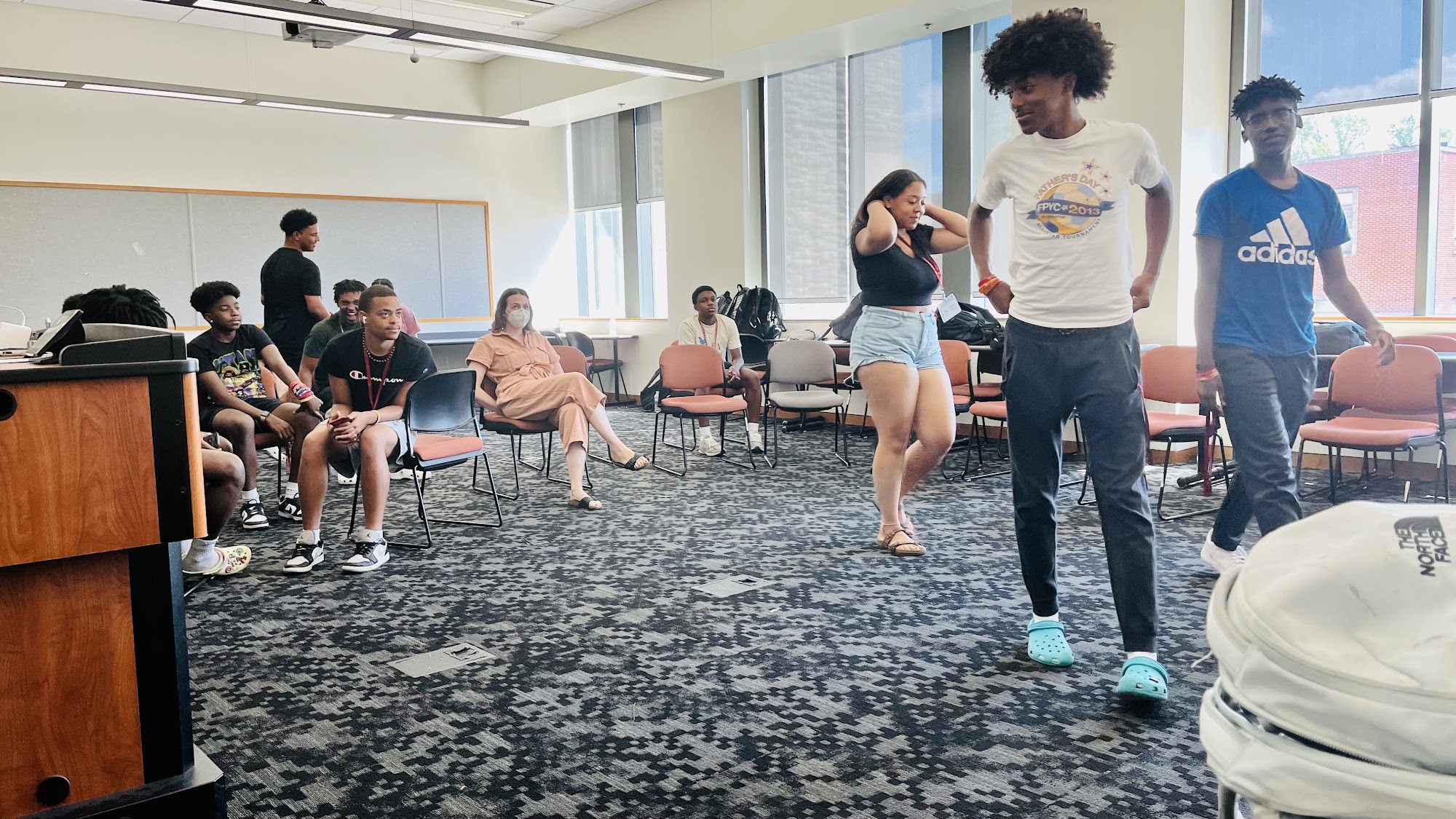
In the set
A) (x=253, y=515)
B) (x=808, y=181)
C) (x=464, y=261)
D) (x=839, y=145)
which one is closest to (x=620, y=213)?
(x=464, y=261)

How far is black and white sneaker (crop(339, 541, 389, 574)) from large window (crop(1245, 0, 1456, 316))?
5101 mm

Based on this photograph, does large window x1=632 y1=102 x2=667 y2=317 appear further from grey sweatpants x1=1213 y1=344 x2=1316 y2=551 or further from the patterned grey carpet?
grey sweatpants x1=1213 y1=344 x2=1316 y2=551

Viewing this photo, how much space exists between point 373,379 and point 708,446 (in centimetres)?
293

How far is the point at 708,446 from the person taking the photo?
671cm

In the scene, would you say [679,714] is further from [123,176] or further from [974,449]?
[123,176]

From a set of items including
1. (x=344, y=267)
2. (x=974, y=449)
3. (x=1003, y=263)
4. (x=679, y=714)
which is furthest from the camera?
(x=344, y=267)

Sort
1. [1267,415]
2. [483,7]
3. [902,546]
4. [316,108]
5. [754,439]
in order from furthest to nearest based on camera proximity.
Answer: [483,7]
[316,108]
[754,439]
[902,546]
[1267,415]

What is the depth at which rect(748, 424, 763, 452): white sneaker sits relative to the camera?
21.6 ft

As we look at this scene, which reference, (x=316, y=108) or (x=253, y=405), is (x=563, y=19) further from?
(x=253, y=405)

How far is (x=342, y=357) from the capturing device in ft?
13.3

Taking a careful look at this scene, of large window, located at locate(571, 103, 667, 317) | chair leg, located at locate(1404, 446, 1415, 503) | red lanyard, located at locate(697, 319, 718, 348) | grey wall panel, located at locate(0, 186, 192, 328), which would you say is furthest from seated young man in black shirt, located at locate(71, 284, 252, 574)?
large window, located at locate(571, 103, 667, 317)

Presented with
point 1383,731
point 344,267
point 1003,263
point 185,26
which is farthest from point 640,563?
point 185,26

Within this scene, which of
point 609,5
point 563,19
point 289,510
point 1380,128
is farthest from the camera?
point 563,19

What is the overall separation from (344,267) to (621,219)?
9.36 ft
